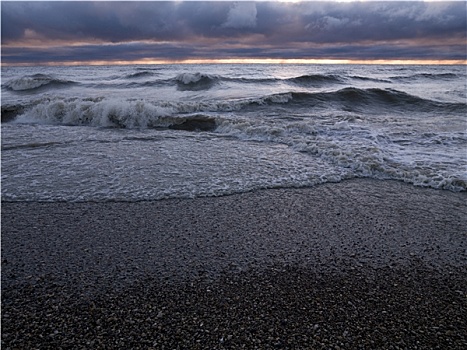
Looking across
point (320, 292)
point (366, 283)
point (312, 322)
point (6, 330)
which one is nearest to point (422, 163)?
point (366, 283)

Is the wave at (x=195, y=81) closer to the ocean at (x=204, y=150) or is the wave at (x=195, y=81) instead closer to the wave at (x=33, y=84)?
the wave at (x=33, y=84)

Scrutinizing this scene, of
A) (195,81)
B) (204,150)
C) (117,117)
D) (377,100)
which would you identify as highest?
(195,81)

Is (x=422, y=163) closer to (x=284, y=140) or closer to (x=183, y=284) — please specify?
(x=284, y=140)

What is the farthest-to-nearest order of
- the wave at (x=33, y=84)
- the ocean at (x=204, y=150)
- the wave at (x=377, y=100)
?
the wave at (x=33, y=84) < the wave at (x=377, y=100) < the ocean at (x=204, y=150)

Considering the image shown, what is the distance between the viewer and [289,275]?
107 inches

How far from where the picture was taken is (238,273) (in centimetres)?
273

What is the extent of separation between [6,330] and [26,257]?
3.05ft

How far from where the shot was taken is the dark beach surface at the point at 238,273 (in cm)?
209

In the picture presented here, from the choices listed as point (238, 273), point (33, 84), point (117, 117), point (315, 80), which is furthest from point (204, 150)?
point (33, 84)

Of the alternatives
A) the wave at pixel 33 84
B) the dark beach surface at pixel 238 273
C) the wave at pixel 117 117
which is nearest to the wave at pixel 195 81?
the wave at pixel 33 84

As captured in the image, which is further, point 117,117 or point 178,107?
point 178,107

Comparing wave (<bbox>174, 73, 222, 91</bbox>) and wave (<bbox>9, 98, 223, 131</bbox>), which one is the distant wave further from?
wave (<bbox>174, 73, 222, 91</bbox>)

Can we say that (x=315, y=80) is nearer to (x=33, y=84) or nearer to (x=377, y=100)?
(x=377, y=100)

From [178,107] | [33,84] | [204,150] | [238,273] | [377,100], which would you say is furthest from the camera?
[33,84]
